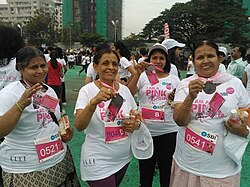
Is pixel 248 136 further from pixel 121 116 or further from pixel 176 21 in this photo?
pixel 176 21

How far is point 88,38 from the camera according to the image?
57719 mm

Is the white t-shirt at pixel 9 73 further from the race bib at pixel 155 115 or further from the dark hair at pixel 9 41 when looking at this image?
the race bib at pixel 155 115

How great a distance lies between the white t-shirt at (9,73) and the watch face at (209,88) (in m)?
1.74

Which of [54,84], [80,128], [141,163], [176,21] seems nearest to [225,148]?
[80,128]

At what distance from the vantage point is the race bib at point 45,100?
2078mm

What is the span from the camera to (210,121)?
7.02 ft

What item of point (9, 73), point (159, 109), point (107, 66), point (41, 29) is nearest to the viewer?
point (107, 66)

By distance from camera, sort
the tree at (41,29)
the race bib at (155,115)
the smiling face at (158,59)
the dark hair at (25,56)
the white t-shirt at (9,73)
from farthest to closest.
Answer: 1. the tree at (41,29)
2. the smiling face at (158,59)
3. the race bib at (155,115)
4. the white t-shirt at (9,73)
5. the dark hair at (25,56)

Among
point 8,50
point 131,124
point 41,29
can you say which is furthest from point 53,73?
point 41,29

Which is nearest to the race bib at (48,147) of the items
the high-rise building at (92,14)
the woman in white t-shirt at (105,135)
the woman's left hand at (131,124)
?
the woman in white t-shirt at (105,135)

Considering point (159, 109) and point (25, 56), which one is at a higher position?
point (25, 56)

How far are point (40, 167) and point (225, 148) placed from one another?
1334 millimetres

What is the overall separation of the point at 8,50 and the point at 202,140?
1832 mm

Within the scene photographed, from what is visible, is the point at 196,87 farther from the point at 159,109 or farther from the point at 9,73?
the point at 9,73
